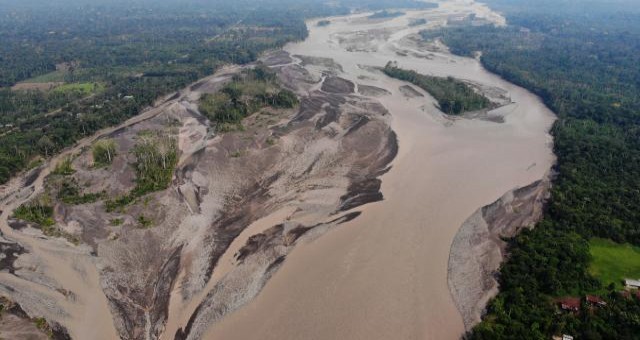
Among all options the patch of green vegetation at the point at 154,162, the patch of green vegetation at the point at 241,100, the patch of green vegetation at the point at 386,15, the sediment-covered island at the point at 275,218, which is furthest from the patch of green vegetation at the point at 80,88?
the patch of green vegetation at the point at 386,15

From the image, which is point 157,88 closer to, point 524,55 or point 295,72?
point 295,72

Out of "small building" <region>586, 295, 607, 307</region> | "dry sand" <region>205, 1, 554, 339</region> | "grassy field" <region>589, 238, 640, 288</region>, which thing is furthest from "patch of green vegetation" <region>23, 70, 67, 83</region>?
"small building" <region>586, 295, 607, 307</region>

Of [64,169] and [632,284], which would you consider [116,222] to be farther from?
[632,284]

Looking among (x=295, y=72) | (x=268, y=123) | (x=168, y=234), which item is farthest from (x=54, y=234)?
(x=295, y=72)

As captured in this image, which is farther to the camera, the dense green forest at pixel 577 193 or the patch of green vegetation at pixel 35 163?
the patch of green vegetation at pixel 35 163

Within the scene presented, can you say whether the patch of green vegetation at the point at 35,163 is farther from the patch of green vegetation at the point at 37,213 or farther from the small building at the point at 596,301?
the small building at the point at 596,301

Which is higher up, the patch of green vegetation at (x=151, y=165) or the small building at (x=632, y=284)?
the patch of green vegetation at (x=151, y=165)
